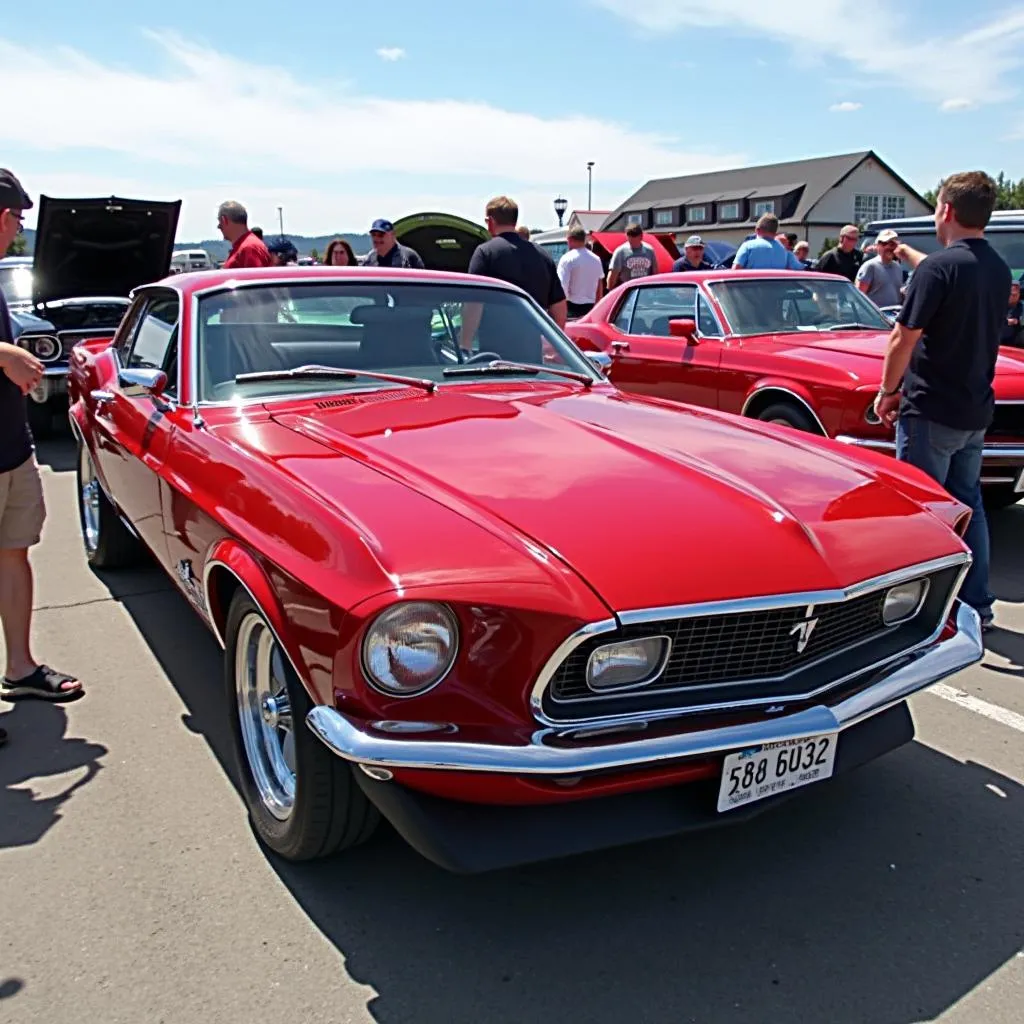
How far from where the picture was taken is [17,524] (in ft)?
12.5

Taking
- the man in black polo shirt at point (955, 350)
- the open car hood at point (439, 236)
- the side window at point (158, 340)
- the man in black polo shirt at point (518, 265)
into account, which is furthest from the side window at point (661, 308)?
the open car hood at point (439, 236)

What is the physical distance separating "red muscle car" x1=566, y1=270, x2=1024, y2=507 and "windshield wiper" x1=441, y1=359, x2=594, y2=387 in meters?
1.41

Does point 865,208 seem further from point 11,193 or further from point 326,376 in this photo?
point 11,193

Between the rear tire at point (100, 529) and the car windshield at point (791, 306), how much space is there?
4.25 m

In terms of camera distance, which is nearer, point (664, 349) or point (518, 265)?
point (518, 265)

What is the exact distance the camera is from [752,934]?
2484mm

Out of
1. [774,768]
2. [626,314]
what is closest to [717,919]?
[774,768]

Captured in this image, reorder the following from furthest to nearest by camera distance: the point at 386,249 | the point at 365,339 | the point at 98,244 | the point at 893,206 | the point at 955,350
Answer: the point at 893,206, the point at 98,244, the point at 386,249, the point at 955,350, the point at 365,339

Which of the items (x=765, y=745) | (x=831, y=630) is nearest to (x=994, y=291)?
(x=831, y=630)

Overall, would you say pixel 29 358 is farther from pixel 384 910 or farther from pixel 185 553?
pixel 384 910

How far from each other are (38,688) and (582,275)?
25.8 feet

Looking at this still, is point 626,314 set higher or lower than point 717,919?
higher

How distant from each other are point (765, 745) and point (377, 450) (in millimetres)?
1362

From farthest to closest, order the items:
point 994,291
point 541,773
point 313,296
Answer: point 994,291
point 313,296
point 541,773
